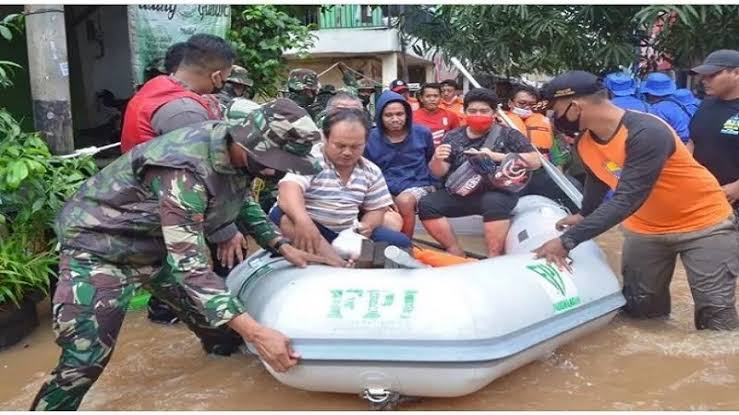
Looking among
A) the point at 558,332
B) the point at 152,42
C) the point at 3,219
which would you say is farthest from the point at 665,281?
the point at 152,42

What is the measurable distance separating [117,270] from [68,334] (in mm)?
241

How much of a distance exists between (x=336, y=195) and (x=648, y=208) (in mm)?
1396

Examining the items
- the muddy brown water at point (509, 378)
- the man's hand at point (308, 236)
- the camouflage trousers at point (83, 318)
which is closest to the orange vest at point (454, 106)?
the muddy brown water at point (509, 378)

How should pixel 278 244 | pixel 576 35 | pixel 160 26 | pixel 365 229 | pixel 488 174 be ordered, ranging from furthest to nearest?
1. pixel 576 35
2. pixel 160 26
3. pixel 488 174
4. pixel 365 229
5. pixel 278 244

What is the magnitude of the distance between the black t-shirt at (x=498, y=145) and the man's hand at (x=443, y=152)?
2 cm

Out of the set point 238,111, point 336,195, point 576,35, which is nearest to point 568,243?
point 336,195

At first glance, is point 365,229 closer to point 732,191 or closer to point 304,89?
point 732,191

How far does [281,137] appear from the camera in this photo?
2117 mm

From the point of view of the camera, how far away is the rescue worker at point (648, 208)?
2971 millimetres

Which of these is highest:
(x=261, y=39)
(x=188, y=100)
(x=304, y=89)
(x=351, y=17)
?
(x=351, y=17)

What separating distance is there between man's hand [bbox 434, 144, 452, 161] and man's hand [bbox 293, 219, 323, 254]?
1355 millimetres

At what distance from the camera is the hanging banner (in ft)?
16.9

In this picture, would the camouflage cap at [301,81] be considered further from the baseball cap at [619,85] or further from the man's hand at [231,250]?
the man's hand at [231,250]

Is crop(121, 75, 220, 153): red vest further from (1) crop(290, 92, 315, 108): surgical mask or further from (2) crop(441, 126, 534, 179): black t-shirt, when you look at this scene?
(1) crop(290, 92, 315, 108): surgical mask
